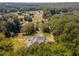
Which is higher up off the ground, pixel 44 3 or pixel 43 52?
pixel 44 3

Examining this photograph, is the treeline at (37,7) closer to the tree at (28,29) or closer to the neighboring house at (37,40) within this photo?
the tree at (28,29)

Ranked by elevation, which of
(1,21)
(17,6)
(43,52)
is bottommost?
(43,52)

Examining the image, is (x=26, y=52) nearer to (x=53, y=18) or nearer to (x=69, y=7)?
(x=53, y=18)

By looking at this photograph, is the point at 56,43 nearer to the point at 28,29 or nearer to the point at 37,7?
the point at 28,29

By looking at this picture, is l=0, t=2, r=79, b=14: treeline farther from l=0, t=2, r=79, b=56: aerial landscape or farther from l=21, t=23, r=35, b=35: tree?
l=21, t=23, r=35, b=35: tree

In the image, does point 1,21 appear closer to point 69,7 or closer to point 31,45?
point 31,45

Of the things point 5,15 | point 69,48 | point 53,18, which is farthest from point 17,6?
point 69,48

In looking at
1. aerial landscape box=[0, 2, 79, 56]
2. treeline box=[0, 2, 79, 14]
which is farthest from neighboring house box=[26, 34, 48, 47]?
treeline box=[0, 2, 79, 14]

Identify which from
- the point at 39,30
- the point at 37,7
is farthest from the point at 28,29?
the point at 37,7
